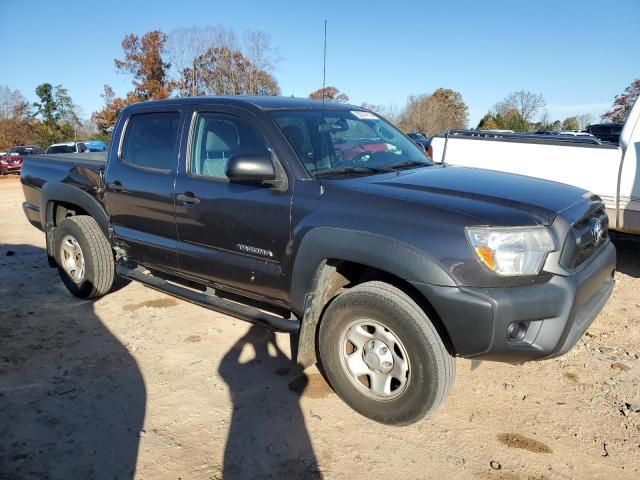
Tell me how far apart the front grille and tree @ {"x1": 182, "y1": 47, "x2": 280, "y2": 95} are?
2704cm

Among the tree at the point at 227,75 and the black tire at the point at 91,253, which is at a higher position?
the tree at the point at 227,75

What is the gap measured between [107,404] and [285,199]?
5.63 feet

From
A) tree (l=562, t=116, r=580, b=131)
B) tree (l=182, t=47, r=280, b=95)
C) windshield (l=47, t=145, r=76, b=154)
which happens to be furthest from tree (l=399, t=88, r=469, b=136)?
windshield (l=47, t=145, r=76, b=154)

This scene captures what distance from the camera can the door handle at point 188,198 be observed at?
11.5 feet

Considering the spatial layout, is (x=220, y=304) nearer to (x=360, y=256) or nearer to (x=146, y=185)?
(x=146, y=185)

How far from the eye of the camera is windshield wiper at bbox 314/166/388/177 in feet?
10.2

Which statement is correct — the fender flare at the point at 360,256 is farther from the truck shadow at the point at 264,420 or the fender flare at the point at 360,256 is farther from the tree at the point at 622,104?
the tree at the point at 622,104

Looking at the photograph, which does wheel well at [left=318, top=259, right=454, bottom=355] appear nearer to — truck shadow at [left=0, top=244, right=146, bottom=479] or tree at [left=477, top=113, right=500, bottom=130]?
truck shadow at [left=0, top=244, right=146, bottom=479]

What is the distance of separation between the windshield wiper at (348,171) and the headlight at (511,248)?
3.27ft

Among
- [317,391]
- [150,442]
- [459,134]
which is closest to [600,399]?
[317,391]

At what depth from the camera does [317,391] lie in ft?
10.6

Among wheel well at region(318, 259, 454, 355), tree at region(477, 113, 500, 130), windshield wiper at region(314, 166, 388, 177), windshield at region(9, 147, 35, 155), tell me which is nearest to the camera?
wheel well at region(318, 259, 454, 355)

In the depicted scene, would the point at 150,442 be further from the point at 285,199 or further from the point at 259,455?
the point at 285,199

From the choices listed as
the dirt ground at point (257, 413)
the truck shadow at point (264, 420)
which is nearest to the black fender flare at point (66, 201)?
the dirt ground at point (257, 413)
